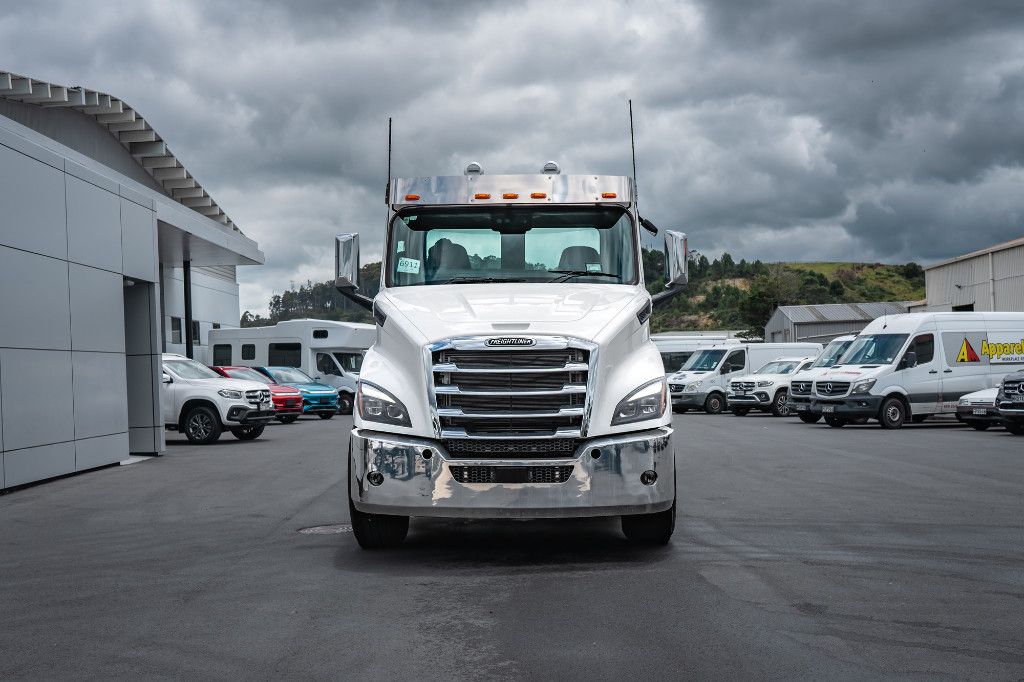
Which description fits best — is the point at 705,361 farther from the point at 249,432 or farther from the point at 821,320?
the point at 821,320

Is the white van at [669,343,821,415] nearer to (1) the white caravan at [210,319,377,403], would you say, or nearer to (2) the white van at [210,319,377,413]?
(2) the white van at [210,319,377,413]

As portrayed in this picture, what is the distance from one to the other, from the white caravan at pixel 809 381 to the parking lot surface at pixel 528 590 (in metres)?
14.0

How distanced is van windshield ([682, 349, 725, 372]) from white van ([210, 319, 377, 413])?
10555 mm

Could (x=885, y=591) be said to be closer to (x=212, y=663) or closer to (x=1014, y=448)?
(x=212, y=663)

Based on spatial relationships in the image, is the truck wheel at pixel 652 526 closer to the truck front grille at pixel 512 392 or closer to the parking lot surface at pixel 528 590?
the parking lot surface at pixel 528 590

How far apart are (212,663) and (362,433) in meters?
2.50

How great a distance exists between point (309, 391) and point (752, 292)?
7389cm

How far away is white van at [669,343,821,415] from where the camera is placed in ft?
113

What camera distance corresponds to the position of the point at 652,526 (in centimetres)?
776

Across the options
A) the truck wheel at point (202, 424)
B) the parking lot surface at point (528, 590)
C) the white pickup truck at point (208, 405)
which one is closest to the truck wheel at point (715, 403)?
the white pickup truck at point (208, 405)

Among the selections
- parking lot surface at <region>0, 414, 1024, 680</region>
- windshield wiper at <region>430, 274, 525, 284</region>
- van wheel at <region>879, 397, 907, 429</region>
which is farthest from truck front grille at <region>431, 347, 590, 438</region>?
van wheel at <region>879, 397, 907, 429</region>

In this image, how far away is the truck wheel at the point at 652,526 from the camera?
7720 millimetres

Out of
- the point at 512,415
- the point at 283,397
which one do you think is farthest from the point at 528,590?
the point at 283,397

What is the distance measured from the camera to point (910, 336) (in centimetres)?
2372
